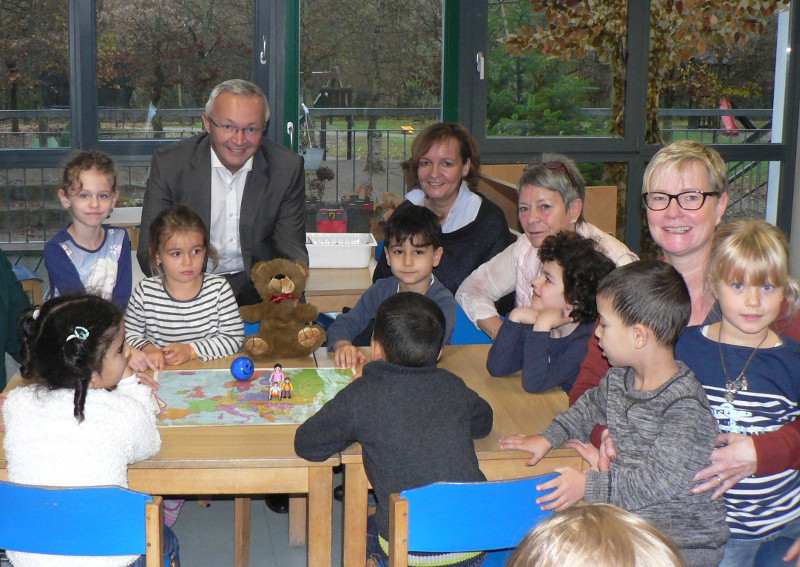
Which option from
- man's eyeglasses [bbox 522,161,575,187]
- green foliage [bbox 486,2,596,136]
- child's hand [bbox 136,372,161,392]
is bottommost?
child's hand [bbox 136,372,161,392]

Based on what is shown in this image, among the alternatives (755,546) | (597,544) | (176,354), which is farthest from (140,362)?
(597,544)

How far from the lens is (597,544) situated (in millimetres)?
987

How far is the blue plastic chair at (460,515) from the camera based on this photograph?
165cm

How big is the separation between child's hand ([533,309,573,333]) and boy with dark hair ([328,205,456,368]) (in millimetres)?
461

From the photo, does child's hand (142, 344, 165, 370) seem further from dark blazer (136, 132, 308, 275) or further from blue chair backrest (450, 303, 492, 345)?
blue chair backrest (450, 303, 492, 345)

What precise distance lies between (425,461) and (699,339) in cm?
70

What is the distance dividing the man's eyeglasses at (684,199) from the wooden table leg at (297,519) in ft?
4.94

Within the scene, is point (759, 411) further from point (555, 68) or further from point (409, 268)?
point (555, 68)

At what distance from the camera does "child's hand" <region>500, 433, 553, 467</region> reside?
6.67ft

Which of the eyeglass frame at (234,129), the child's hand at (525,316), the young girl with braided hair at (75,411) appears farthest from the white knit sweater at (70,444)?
the eyeglass frame at (234,129)

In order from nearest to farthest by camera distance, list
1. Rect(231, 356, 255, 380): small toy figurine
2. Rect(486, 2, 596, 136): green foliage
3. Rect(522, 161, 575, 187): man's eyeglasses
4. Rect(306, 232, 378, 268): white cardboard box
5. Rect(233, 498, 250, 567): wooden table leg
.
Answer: Rect(231, 356, 255, 380): small toy figurine, Rect(233, 498, 250, 567): wooden table leg, Rect(522, 161, 575, 187): man's eyeglasses, Rect(306, 232, 378, 268): white cardboard box, Rect(486, 2, 596, 136): green foliage

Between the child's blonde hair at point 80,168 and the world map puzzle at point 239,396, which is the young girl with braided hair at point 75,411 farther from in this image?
the child's blonde hair at point 80,168

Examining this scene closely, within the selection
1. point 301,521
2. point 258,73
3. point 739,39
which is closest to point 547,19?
point 739,39

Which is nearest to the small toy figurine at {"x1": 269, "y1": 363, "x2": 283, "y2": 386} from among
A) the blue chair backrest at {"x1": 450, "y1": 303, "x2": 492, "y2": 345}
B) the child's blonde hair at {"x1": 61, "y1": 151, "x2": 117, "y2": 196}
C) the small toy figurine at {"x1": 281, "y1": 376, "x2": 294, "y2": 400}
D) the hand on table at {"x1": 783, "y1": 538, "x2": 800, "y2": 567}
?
the small toy figurine at {"x1": 281, "y1": 376, "x2": 294, "y2": 400}
